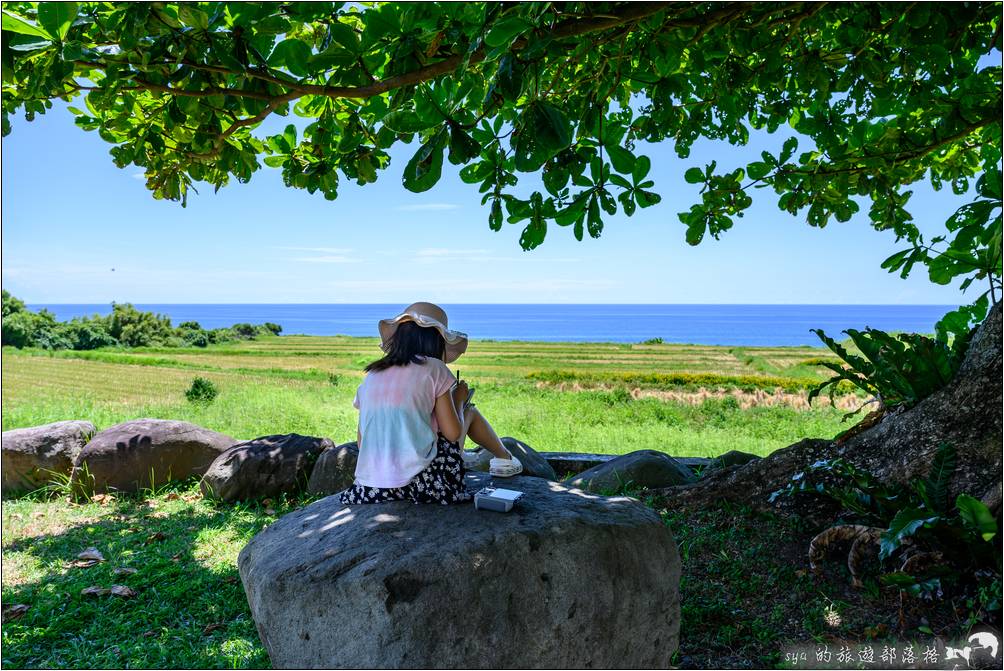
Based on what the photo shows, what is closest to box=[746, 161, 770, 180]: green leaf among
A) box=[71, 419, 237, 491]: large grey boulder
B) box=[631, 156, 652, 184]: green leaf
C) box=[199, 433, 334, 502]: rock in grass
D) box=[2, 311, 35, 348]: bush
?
box=[631, 156, 652, 184]: green leaf

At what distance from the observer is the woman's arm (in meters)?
2.92

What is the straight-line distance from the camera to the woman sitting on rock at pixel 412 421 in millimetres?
2861

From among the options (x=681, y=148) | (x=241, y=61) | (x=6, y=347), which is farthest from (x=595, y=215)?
(x=6, y=347)

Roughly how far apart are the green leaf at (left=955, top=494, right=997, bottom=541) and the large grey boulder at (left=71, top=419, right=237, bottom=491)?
18.7 ft

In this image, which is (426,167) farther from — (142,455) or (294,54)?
(142,455)

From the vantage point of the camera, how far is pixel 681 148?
4.80 meters

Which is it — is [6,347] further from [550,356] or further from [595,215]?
[595,215]

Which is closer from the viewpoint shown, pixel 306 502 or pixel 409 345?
pixel 409 345

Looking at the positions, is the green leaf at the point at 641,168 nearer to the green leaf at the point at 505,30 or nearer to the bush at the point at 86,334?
the green leaf at the point at 505,30

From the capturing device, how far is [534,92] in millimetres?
2002

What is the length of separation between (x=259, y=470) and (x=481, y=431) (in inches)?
125

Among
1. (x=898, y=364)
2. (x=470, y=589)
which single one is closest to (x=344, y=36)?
(x=470, y=589)

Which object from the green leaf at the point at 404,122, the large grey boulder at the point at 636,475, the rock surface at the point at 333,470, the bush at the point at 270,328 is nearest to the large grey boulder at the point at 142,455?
the rock surface at the point at 333,470

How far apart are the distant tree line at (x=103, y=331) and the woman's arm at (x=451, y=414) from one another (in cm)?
972
